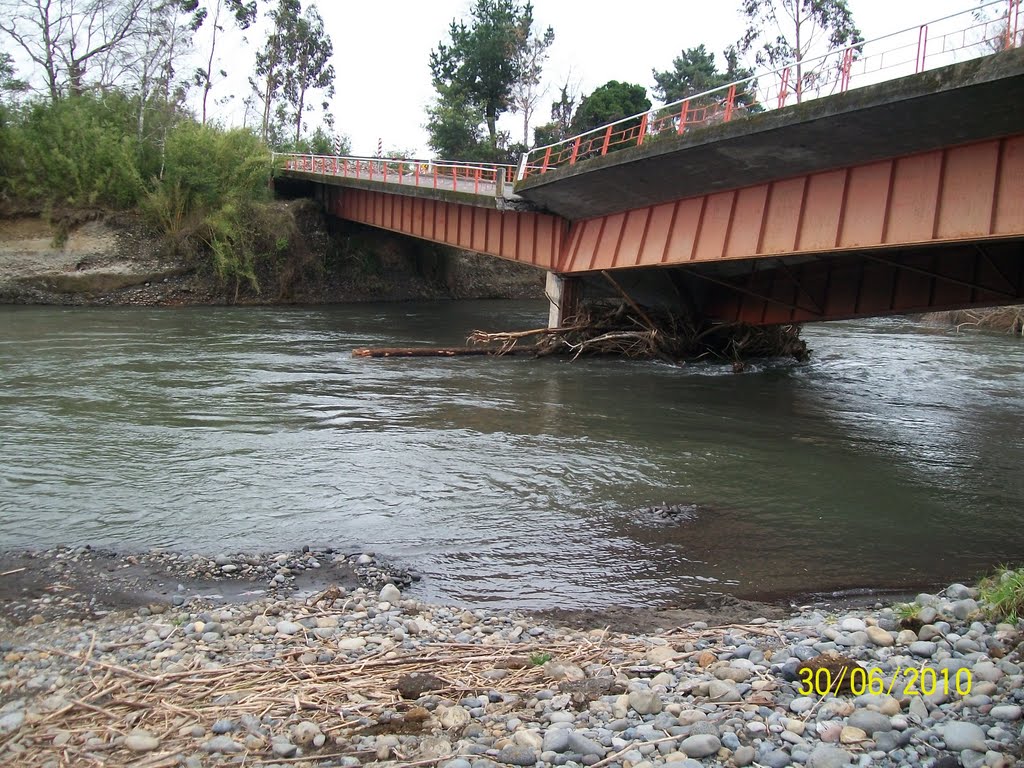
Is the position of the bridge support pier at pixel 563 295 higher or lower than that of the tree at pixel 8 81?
lower

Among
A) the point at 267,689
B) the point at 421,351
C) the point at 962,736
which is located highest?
the point at 421,351

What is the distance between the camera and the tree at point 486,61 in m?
56.4

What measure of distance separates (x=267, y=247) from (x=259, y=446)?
25966 millimetres

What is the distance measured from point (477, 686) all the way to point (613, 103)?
174ft

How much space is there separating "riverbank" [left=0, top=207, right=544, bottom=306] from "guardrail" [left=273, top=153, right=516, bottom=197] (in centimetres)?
265

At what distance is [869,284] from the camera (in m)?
18.8

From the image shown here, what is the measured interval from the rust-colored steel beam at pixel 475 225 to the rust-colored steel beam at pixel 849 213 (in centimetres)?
339

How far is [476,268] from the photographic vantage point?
45781 millimetres

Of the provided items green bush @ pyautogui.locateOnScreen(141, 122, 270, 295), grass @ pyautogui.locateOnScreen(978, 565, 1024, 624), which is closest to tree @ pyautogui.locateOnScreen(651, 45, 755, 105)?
green bush @ pyautogui.locateOnScreen(141, 122, 270, 295)

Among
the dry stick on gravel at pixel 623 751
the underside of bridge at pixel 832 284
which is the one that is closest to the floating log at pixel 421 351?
the underside of bridge at pixel 832 284

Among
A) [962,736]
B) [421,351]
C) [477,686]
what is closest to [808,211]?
[421,351]

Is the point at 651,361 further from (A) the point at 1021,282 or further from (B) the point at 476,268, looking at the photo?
(B) the point at 476,268
